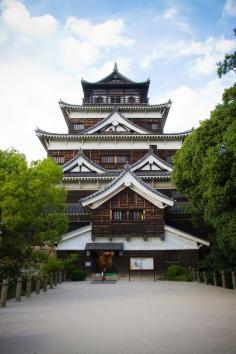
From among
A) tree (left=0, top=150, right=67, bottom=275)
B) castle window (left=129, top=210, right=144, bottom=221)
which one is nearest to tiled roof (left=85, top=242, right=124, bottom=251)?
castle window (left=129, top=210, right=144, bottom=221)

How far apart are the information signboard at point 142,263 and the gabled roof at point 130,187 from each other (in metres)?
4.20

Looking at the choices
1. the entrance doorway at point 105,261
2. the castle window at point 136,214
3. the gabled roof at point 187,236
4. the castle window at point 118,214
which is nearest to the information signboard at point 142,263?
the entrance doorway at point 105,261

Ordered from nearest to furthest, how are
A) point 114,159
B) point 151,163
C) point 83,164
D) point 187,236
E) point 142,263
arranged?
point 187,236
point 142,263
point 83,164
point 151,163
point 114,159

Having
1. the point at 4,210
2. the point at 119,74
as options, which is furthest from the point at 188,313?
the point at 119,74

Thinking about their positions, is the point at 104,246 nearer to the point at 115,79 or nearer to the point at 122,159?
the point at 122,159

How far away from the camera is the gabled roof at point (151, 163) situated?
30016 mm

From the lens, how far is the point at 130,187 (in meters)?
25.5

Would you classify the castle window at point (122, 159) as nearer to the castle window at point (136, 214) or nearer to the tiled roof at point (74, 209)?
the tiled roof at point (74, 209)

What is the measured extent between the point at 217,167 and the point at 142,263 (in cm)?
1351

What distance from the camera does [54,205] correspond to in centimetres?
1814

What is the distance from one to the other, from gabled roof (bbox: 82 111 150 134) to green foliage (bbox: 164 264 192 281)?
14498 mm

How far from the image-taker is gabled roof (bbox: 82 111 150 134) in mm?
32394

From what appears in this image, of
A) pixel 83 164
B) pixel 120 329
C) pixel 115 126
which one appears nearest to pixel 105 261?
pixel 83 164

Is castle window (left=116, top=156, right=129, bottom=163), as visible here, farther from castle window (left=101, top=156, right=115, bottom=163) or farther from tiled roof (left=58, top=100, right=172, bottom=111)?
tiled roof (left=58, top=100, right=172, bottom=111)
